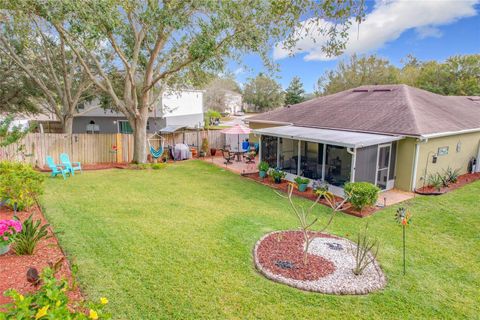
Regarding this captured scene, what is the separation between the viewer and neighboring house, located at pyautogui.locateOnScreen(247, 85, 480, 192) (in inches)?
486

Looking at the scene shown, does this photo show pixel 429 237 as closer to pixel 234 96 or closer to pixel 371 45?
pixel 371 45

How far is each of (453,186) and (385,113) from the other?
14.4 ft

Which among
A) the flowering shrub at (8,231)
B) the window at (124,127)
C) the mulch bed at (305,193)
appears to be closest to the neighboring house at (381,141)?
the mulch bed at (305,193)

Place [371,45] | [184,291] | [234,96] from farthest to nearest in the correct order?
[234,96], [371,45], [184,291]

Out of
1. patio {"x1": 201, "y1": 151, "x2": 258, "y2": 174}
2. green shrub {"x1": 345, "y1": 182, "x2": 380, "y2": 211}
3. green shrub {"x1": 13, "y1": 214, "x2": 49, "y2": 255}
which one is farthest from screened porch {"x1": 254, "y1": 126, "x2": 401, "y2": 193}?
green shrub {"x1": 13, "y1": 214, "x2": 49, "y2": 255}

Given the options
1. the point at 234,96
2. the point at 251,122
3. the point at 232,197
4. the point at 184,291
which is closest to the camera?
the point at 184,291

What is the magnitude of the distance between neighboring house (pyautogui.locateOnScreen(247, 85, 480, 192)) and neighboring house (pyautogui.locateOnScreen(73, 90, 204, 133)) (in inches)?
511

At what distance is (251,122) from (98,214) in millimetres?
14232

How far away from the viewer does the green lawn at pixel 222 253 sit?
510cm

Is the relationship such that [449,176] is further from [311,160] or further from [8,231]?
Answer: [8,231]

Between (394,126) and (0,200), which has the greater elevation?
(394,126)

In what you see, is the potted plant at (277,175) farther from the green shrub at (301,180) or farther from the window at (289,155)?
the green shrub at (301,180)

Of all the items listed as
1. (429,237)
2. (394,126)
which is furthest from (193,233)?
(394,126)

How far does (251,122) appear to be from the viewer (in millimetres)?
21625
